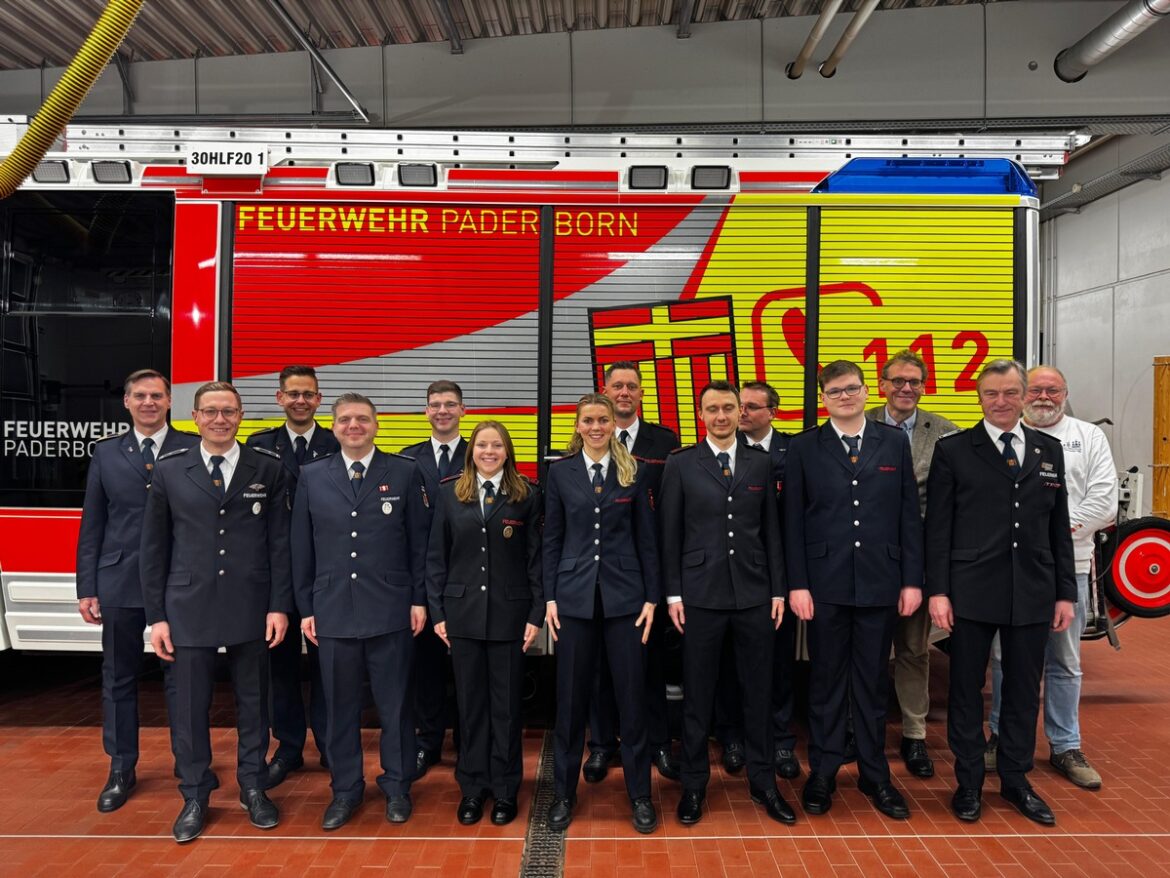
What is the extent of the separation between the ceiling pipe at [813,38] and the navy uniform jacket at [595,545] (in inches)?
240

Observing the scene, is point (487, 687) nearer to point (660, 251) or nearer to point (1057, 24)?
point (660, 251)

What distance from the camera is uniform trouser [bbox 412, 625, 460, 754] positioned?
3.87 meters

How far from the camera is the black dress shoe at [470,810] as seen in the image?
10.9 ft

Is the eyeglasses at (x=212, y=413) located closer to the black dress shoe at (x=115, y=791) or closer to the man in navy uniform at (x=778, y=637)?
the black dress shoe at (x=115, y=791)

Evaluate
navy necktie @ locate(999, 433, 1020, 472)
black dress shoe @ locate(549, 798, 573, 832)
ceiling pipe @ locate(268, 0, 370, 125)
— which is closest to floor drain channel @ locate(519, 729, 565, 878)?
black dress shoe @ locate(549, 798, 573, 832)

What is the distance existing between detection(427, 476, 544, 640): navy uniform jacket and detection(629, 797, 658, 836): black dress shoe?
88cm

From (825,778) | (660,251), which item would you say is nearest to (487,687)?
(825,778)

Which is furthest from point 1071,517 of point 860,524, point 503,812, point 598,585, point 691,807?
point 503,812

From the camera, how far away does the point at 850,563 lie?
3.33 metres

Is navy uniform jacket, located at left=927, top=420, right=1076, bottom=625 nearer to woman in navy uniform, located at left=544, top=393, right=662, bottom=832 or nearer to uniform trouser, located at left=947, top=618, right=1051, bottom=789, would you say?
uniform trouser, located at left=947, top=618, right=1051, bottom=789

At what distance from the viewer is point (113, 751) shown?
Result: 3562 mm

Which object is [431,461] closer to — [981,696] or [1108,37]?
[981,696]

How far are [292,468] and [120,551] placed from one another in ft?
2.70

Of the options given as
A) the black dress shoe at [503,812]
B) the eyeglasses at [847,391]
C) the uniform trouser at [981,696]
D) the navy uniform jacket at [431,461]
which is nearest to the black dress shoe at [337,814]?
the black dress shoe at [503,812]
